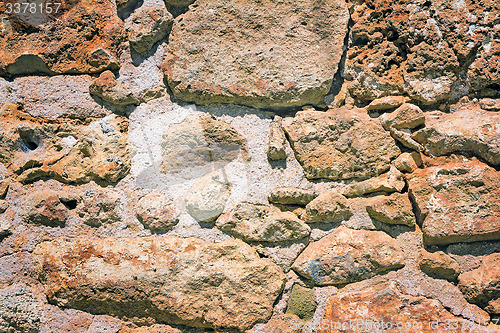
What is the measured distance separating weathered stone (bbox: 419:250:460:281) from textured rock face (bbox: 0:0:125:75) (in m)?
1.25

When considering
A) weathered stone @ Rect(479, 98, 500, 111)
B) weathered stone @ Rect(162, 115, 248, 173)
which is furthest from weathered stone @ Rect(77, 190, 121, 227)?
weathered stone @ Rect(479, 98, 500, 111)

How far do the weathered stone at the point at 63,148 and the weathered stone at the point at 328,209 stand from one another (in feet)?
2.13

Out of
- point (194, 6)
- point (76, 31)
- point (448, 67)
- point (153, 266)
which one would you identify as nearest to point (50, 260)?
point (153, 266)

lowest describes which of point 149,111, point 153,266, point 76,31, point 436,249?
point 153,266

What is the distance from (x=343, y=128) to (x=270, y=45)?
0.38 meters

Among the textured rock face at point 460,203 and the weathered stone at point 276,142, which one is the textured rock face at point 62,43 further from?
the textured rock face at point 460,203

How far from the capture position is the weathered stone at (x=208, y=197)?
1.39 meters

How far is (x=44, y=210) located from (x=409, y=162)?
4.03 ft

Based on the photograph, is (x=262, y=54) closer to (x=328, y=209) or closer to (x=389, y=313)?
(x=328, y=209)

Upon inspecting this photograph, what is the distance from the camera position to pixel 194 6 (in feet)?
4.97

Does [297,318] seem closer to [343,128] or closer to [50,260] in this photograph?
[343,128]

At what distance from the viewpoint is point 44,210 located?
4.68 feet

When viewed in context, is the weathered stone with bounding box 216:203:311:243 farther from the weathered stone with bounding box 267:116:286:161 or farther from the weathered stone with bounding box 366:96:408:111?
the weathered stone with bounding box 366:96:408:111

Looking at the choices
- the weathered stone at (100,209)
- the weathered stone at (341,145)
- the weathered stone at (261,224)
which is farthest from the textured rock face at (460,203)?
the weathered stone at (100,209)
